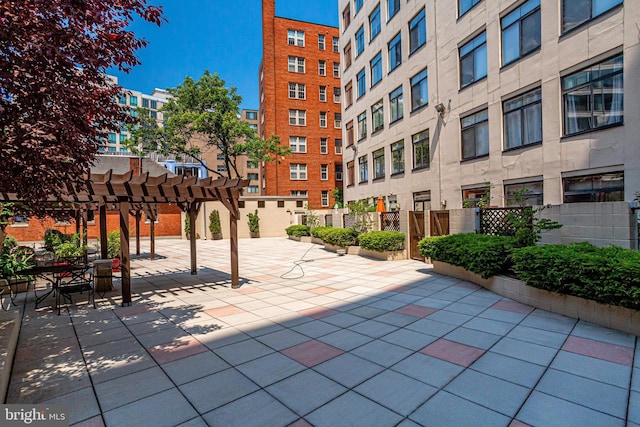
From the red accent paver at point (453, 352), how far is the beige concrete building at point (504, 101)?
25.0 feet

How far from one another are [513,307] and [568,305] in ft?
2.93

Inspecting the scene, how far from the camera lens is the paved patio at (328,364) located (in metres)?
2.96

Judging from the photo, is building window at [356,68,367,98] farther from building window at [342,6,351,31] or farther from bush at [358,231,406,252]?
bush at [358,231,406,252]

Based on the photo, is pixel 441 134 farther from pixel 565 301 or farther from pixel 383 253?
pixel 565 301

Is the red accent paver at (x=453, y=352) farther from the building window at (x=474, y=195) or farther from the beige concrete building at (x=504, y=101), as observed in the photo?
the building window at (x=474, y=195)

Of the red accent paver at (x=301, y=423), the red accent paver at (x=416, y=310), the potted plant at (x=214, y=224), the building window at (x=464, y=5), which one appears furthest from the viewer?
the potted plant at (x=214, y=224)

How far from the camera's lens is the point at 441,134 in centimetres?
1466

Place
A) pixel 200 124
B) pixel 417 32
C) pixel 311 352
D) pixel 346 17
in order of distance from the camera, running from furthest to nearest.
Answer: pixel 200 124, pixel 346 17, pixel 417 32, pixel 311 352

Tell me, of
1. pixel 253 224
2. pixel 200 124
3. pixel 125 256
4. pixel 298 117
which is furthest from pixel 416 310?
pixel 298 117

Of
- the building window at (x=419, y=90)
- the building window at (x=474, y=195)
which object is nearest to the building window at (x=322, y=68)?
the building window at (x=419, y=90)

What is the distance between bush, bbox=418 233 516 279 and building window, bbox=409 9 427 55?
38.1 feet

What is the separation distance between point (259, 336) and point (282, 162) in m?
28.1

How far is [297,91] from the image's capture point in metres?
32.9

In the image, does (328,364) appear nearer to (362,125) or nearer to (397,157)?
(397,157)
